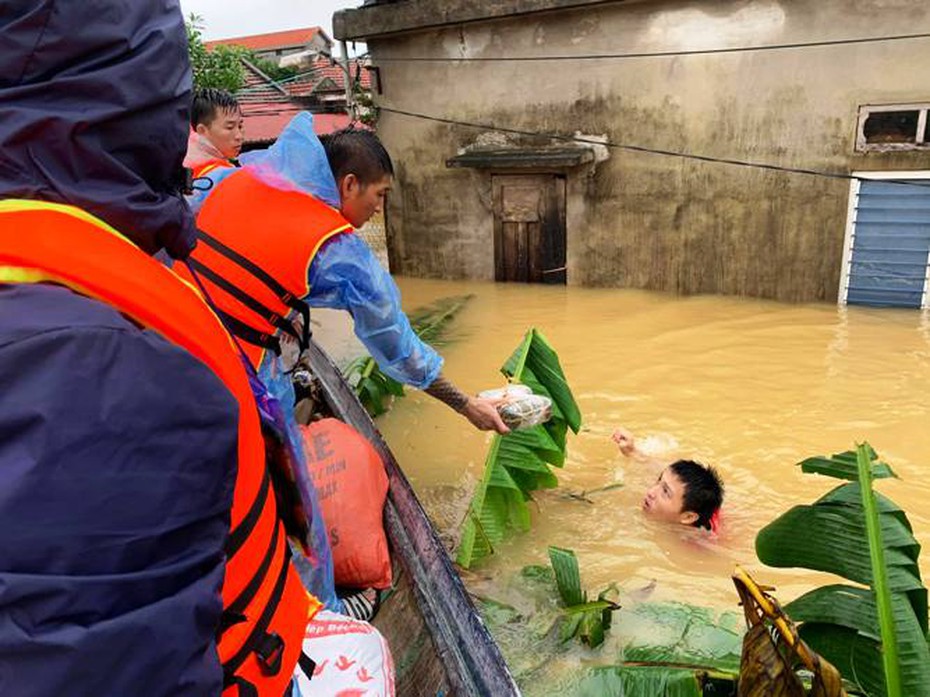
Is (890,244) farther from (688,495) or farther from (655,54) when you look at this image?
(688,495)

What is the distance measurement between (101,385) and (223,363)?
28cm

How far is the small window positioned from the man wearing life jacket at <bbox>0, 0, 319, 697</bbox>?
8023 mm

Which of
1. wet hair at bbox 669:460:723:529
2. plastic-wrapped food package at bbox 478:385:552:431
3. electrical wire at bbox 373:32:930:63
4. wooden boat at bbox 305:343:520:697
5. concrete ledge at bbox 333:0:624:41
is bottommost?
wet hair at bbox 669:460:723:529

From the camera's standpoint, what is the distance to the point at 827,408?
562 cm

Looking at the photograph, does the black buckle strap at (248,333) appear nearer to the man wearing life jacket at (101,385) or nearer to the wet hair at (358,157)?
the wet hair at (358,157)

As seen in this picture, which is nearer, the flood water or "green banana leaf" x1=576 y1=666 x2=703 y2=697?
"green banana leaf" x1=576 y1=666 x2=703 y2=697

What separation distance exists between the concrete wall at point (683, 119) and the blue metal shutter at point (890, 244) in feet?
0.67

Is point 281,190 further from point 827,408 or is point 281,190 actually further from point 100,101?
point 827,408

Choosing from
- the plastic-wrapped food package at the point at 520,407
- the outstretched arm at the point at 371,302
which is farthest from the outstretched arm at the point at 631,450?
the outstretched arm at the point at 371,302

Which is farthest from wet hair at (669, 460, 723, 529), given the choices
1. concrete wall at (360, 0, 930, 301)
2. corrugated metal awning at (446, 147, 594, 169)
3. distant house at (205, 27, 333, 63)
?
distant house at (205, 27, 333, 63)

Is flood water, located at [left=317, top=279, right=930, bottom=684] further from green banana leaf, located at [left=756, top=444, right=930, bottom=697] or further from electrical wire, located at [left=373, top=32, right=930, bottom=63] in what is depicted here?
electrical wire, located at [left=373, top=32, right=930, bottom=63]

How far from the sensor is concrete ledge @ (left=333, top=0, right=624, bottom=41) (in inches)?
335

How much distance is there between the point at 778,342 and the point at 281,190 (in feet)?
19.1

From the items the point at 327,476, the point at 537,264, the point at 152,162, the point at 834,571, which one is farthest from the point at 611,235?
the point at 152,162
